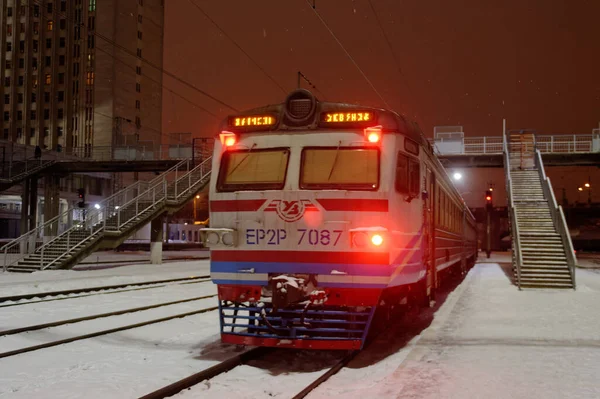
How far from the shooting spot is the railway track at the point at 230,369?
247 inches

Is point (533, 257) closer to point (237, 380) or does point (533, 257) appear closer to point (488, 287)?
point (488, 287)

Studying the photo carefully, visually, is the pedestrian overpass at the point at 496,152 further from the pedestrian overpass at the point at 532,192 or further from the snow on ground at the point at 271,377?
the snow on ground at the point at 271,377

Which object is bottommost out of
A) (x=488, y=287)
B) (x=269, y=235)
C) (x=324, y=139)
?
(x=488, y=287)

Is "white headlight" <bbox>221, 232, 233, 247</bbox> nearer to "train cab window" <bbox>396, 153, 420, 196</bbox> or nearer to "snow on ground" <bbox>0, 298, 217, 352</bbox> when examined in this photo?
"train cab window" <bbox>396, 153, 420, 196</bbox>

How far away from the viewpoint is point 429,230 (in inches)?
435

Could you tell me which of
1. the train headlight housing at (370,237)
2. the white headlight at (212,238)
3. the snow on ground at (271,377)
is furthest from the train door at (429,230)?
the white headlight at (212,238)

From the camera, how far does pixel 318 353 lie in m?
8.95

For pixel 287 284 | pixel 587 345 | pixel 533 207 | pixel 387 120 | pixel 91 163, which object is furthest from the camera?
pixel 91 163

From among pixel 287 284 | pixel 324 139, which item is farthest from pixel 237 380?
pixel 324 139

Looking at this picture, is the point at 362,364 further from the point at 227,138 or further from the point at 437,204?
the point at 437,204

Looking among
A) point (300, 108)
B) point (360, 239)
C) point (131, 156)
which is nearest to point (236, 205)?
point (300, 108)

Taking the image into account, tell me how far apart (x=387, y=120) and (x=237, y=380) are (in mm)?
3876

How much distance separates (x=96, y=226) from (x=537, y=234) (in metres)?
17.6

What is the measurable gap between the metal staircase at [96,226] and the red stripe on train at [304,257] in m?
18.3
